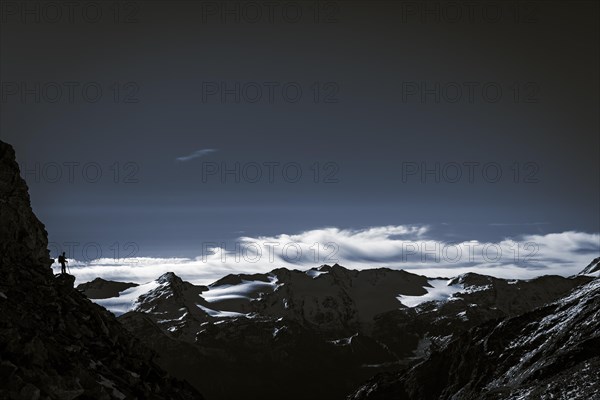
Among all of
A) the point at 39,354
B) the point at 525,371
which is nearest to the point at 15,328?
the point at 39,354

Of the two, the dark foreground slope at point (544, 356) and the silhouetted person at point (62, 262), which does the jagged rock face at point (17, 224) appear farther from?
the dark foreground slope at point (544, 356)

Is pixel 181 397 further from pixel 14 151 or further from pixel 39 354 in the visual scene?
pixel 14 151

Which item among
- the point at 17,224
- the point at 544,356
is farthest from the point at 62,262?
the point at 544,356

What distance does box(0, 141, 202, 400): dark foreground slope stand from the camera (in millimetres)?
52938

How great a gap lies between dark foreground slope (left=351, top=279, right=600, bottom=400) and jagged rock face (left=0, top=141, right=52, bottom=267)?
3392 inches

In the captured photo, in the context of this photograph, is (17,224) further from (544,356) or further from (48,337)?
(544,356)

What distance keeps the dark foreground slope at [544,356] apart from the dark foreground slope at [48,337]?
67.2 metres

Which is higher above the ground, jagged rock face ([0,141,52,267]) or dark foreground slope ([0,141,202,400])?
jagged rock face ([0,141,52,267])

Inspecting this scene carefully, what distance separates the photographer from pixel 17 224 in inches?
3467

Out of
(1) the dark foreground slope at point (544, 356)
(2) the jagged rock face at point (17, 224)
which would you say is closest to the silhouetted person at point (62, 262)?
(2) the jagged rock face at point (17, 224)

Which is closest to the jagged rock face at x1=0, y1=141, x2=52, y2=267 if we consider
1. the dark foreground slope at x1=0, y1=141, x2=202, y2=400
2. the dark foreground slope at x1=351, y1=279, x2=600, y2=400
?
the dark foreground slope at x1=0, y1=141, x2=202, y2=400

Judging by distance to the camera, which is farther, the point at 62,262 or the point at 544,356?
the point at 544,356

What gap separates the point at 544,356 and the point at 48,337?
121328 mm

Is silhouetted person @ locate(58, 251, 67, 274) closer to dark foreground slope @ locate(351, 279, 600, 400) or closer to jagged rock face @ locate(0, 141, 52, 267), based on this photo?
jagged rock face @ locate(0, 141, 52, 267)
